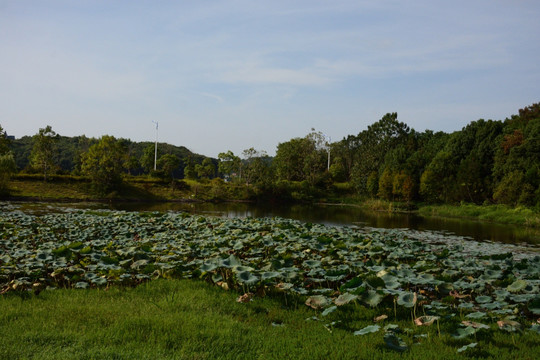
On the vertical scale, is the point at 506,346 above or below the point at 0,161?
below

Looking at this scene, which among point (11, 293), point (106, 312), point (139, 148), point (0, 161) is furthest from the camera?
point (139, 148)

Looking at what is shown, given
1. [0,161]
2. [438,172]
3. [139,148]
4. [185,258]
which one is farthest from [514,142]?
[139,148]

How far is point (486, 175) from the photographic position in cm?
3953

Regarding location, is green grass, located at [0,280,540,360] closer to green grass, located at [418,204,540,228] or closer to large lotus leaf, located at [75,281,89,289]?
large lotus leaf, located at [75,281,89,289]

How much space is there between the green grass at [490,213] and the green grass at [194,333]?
27116 mm

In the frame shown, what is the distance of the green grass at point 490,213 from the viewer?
28.2 m

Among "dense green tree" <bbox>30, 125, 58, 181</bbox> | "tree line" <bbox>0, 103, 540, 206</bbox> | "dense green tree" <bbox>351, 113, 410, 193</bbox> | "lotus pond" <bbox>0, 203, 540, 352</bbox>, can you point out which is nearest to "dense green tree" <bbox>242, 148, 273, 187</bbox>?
"tree line" <bbox>0, 103, 540, 206</bbox>

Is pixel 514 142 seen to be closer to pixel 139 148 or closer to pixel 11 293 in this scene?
pixel 11 293

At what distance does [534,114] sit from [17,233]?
1777 inches

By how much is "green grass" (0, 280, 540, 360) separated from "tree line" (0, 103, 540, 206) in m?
31.1

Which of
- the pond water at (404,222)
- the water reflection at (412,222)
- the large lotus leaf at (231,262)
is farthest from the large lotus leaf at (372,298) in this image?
the water reflection at (412,222)

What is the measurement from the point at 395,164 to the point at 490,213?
1906 cm

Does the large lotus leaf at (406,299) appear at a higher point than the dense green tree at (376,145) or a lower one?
lower

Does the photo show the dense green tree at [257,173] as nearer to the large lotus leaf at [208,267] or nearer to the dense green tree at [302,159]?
the dense green tree at [302,159]
